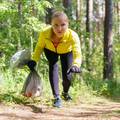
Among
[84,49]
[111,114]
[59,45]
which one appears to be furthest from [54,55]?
[84,49]

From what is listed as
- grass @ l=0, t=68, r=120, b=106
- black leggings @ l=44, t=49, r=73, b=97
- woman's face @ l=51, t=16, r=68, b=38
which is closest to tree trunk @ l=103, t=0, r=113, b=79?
grass @ l=0, t=68, r=120, b=106

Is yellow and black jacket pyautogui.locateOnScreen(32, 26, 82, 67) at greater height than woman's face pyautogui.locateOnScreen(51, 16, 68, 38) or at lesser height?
lesser

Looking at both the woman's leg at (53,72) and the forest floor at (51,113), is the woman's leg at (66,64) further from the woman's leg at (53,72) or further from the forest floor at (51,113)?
the forest floor at (51,113)

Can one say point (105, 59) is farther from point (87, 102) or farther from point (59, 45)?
point (59, 45)

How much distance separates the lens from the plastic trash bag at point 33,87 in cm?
687

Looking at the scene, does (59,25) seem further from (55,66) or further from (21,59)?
(21,59)

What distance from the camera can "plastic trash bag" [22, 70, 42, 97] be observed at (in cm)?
687

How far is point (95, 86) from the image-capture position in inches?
417

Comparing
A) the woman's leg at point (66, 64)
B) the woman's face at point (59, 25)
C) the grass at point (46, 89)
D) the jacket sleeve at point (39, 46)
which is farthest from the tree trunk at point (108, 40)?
the woman's face at point (59, 25)

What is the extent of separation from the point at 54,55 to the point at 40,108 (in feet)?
3.22

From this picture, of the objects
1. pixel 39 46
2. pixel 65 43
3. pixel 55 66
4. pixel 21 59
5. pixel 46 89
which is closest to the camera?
pixel 65 43

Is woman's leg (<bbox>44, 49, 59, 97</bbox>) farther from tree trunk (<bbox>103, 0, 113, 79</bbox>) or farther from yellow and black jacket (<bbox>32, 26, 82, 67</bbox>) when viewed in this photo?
tree trunk (<bbox>103, 0, 113, 79</bbox>)


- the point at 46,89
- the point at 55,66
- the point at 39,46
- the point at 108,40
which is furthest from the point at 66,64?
the point at 108,40

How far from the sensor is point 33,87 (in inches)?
271
